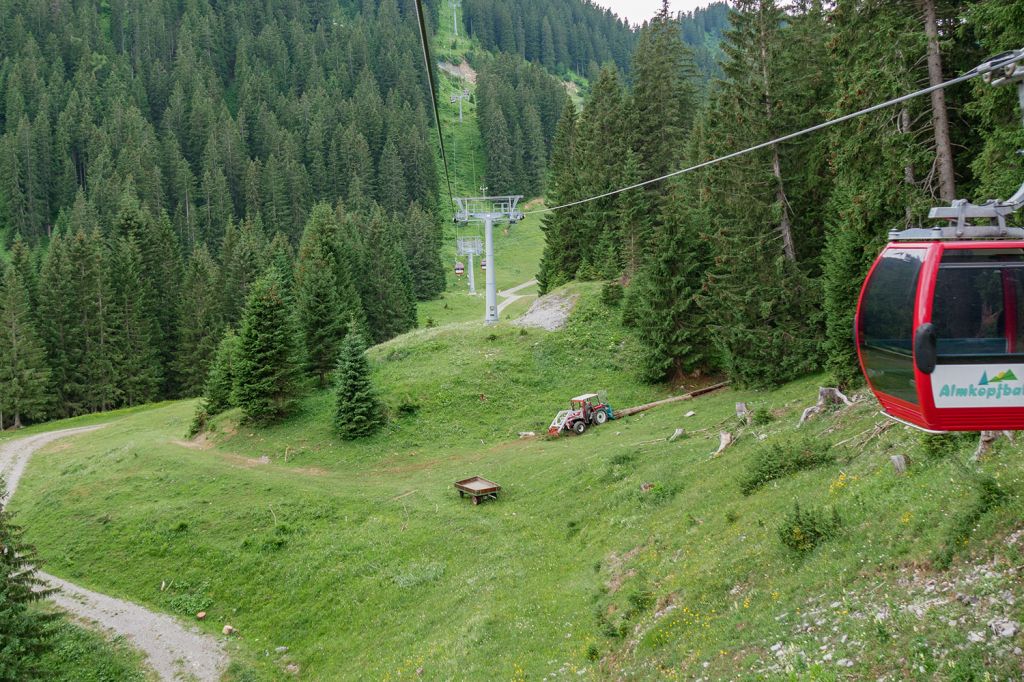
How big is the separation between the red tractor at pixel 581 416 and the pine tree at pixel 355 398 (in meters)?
9.33

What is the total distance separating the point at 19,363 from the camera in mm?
52719

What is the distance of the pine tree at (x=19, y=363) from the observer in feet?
170

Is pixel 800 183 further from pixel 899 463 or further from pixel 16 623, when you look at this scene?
pixel 16 623

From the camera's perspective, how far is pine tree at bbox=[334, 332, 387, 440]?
33781 millimetres

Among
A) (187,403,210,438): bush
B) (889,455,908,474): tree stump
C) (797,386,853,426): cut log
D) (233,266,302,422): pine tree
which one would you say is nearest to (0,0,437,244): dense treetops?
(187,403,210,438): bush

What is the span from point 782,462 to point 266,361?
29275mm

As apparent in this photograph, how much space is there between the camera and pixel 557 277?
192 feet

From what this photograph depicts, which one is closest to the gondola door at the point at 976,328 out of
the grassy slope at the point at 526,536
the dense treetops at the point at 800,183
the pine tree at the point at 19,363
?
the grassy slope at the point at 526,536

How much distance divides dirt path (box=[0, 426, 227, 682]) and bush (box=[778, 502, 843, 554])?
16.1m

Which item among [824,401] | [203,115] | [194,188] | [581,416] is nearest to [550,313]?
[581,416]

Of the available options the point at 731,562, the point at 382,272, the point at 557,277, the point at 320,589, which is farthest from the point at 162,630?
the point at 382,272

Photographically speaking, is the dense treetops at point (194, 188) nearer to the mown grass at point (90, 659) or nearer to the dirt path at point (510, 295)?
the dirt path at point (510, 295)

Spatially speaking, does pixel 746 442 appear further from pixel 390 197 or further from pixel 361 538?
pixel 390 197

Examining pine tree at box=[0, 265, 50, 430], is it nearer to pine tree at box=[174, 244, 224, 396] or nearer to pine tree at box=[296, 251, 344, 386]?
pine tree at box=[174, 244, 224, 396]
